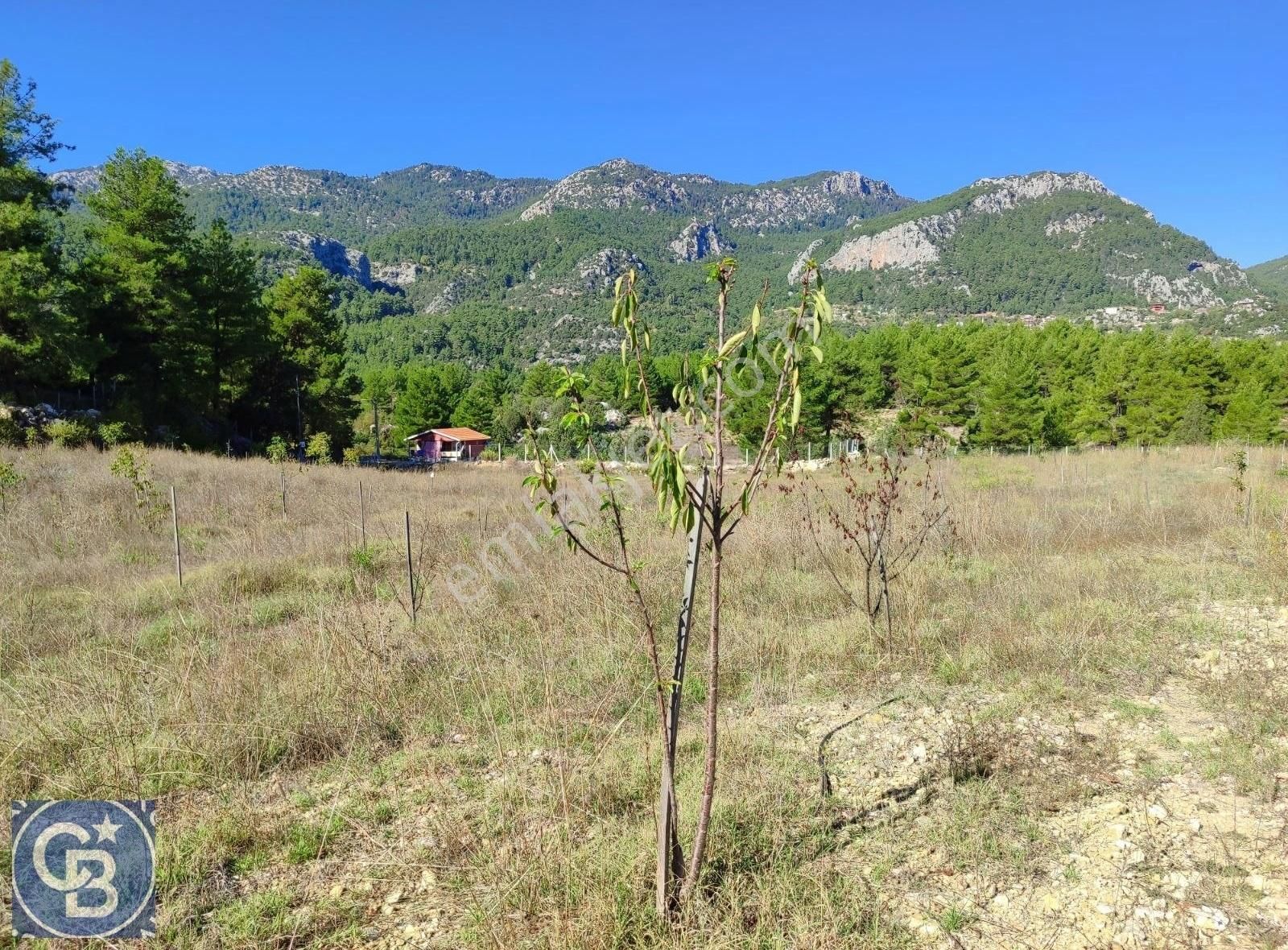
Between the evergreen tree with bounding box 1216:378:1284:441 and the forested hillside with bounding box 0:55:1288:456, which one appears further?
the evergreen tree with bounding box 1216:378:1284:441

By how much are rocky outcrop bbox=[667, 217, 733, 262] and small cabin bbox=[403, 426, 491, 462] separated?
376ft

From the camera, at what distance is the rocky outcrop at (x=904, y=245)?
13350 centimetres

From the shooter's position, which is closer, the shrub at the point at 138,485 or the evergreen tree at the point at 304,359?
the shrub at the point at 138,485

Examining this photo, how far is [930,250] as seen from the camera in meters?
133

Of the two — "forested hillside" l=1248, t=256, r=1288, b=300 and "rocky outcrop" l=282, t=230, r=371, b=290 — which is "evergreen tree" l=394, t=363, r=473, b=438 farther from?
"forested hillside" l=1248, t=256, r=1288, b=300

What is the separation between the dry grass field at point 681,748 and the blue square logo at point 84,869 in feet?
0.33

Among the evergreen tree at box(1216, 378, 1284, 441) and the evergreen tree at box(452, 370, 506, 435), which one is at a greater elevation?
the evergreen tree at box(452, 370, 506, 435)

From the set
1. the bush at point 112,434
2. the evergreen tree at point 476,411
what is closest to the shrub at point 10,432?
the bush at point 112,434

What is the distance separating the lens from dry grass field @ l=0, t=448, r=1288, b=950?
226cm

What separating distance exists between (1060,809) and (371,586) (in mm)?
5611

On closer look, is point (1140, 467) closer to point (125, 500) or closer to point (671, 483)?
point (671, 483)

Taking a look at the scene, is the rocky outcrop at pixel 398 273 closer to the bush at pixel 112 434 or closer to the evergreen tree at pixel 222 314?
the evergreen tree at pixel 222 314

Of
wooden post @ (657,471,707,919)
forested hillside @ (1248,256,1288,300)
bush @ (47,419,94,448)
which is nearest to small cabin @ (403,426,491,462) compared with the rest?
bush @ (47,419,94,448)

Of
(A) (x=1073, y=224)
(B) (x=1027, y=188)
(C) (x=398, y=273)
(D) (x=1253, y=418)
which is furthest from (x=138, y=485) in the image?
(B) (x=1027, y=188)
